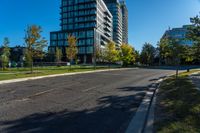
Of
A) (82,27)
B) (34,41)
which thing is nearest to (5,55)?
(34,41)

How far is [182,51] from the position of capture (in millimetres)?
21391

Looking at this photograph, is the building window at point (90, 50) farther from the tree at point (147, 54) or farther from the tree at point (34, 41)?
the tree at point (34, 41)

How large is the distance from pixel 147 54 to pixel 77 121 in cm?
8059

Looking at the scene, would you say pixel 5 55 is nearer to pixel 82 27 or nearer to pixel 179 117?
pixel 179 117

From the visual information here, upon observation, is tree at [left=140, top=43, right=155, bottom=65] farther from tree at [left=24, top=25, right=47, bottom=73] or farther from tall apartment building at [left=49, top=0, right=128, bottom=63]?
tree at [left=24, top=25, right=47, bottom=73]

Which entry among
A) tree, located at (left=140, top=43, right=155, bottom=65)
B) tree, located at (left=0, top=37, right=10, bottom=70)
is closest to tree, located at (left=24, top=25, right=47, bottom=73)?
tree, located at (left=0, top=37, right=10, bottom=70)

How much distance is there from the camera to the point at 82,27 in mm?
109812

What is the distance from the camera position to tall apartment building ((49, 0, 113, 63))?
102 meters

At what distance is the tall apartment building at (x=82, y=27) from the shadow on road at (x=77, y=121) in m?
91.2

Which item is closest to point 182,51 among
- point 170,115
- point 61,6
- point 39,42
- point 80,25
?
point 170,115

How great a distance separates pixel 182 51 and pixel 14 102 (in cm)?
1601

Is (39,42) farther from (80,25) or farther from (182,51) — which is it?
(80,25)

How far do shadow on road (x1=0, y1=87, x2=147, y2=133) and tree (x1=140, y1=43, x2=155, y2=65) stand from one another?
257 ft

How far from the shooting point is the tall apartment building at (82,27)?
10244 cm
